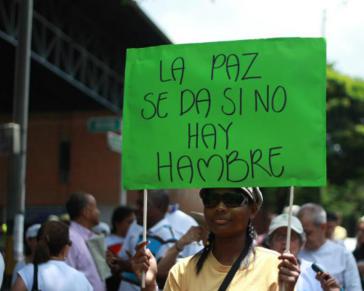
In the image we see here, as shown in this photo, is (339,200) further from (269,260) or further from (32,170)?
(269,260)

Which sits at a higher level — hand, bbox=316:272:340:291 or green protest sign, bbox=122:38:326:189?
green protest sign, bbox=122:38:326:189

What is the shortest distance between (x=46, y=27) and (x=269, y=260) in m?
14.5

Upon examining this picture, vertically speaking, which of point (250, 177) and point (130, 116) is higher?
point (130, 116)

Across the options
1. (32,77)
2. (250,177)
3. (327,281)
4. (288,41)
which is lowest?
(327,281)

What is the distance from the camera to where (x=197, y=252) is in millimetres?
3721

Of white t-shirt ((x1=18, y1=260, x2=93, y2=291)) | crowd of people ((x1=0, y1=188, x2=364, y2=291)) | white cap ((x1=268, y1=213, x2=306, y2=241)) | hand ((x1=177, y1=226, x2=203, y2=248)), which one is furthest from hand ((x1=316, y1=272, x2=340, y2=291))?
white t-shirt ((x1=18, y1=260, x2=93, y2=291))

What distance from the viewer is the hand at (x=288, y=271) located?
3.13 meters

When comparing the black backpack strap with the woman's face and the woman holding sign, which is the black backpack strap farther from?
the woman's face

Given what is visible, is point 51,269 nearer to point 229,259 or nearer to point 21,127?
point 229,259

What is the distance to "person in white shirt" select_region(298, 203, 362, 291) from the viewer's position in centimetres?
586

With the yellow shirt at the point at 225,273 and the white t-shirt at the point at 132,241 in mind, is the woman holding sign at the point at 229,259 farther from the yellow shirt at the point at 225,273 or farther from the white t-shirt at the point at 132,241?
→ the white t-shirt at the point at 132,241

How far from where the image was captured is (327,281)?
424 cm

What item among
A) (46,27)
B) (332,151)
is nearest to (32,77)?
(46,27)

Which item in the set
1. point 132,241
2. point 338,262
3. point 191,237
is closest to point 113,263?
point 132,241
